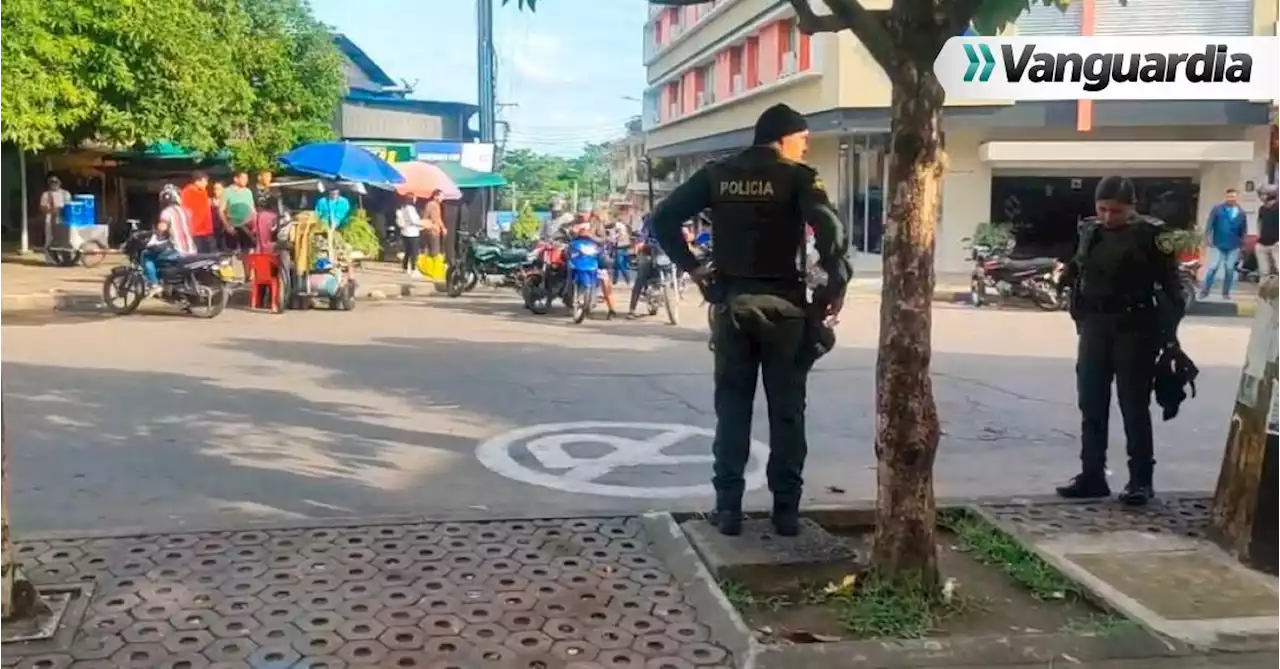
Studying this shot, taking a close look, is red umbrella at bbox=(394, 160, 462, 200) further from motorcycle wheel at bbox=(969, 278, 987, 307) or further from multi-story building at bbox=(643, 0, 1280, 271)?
motorcycle wheel at bbox=(969, 278, 987, 307)

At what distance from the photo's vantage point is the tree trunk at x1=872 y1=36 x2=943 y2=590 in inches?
185

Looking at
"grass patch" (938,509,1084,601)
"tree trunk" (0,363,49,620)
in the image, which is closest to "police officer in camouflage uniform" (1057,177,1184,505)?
"grass patch" (938,509,1084,601)

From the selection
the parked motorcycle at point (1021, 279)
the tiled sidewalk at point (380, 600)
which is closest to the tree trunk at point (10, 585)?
the tiled sidewalk at point (380, 600)

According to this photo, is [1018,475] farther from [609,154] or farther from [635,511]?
[609,154]

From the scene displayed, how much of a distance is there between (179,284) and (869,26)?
12954 millimetres

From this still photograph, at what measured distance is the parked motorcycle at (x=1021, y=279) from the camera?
18.4 meters

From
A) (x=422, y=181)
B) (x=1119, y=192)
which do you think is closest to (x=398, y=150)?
(x=422, y=181)

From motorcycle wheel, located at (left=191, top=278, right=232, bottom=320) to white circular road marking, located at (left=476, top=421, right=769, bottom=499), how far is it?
8525 millimetres

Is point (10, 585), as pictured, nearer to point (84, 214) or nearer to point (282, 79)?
point (84, 214)

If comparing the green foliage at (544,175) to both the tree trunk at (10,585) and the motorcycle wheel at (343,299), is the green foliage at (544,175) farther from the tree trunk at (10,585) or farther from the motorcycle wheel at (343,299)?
the tree trunk at (10,585)

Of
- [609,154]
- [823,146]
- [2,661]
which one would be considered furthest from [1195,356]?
[609,154]

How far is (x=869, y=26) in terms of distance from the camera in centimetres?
481

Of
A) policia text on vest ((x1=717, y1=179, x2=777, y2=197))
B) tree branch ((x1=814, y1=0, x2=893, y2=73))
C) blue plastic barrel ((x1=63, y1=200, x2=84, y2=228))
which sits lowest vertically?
policia text on vest ((x1=717, y1=179, x2=777, y2=197))

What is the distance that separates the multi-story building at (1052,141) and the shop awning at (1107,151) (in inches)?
0.8
